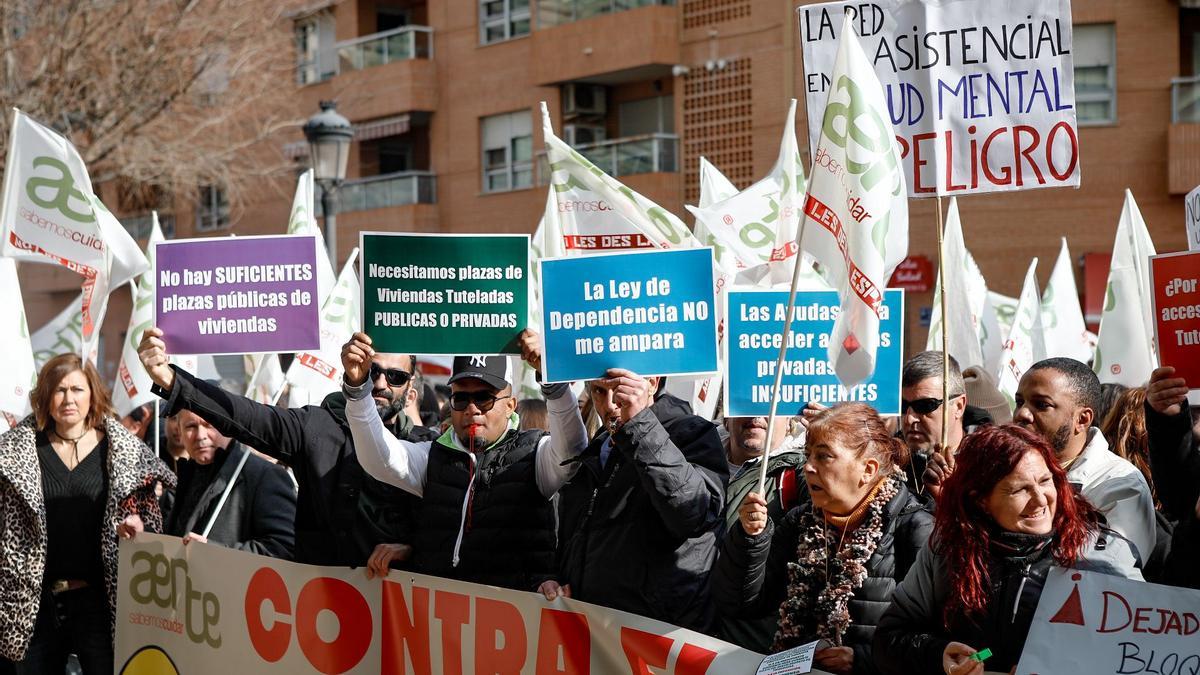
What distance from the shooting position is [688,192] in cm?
2569

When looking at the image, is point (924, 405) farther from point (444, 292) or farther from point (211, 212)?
point (211, 212)

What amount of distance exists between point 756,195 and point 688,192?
1677cm

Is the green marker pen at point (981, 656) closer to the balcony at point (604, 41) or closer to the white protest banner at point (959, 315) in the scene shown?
the white protest banner at point (959, 315)

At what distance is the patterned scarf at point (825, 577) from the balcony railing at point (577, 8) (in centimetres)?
2232

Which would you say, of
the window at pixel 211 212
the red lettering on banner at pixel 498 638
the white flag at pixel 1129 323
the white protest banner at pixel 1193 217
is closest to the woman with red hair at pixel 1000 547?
the red lettering on banner at pixel 498 638

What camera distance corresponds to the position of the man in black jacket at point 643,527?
486cm

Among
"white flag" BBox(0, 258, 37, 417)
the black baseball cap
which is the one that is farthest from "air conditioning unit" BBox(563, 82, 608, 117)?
the black baseball cap

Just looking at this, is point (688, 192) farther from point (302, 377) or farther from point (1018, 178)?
point (1018, 178)

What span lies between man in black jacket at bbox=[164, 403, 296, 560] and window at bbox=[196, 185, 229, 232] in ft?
92.3

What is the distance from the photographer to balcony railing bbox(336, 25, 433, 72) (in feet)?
100

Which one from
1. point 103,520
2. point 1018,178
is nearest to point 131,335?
point 103,520

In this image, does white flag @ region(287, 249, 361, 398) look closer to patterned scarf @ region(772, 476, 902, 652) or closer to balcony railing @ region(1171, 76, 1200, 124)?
patterned scarf @ region(772, 476, 902, 652)

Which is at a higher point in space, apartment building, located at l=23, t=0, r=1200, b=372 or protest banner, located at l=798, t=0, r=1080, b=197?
apartment building, located at l=23, t=0, r=1200, b=372

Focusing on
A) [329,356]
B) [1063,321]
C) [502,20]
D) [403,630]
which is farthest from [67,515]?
[502,20]
